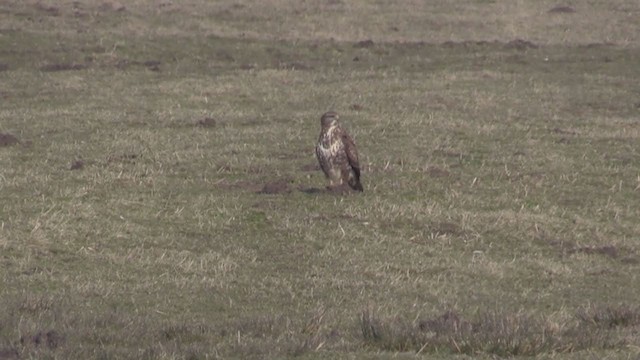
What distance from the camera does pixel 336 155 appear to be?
17.3 meters

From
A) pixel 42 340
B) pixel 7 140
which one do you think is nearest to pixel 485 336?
pixel 42 340

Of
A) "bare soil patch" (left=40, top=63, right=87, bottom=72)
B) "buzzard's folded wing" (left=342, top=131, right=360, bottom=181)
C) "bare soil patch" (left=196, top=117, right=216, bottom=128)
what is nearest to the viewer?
"buzzard's folded wing" (left=342, top=131, right=360, bottom=181)

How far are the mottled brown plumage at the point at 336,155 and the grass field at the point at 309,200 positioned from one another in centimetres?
32

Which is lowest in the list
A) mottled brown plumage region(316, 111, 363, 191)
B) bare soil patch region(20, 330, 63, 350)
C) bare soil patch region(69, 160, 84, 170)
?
bare soil patch region(69, 160, 84, 170)

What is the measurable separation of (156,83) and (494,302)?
59.2 feet

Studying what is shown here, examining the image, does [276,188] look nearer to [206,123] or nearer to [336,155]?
[336,155]

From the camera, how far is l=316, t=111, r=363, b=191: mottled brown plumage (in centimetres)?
1734

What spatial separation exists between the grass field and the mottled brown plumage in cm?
32

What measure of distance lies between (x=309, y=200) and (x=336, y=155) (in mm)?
769

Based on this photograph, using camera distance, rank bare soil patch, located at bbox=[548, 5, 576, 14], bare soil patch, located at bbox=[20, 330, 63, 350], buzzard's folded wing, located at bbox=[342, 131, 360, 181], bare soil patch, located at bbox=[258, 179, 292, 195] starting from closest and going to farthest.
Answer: bare soil patch, located at bbox=[20, 330, 63, 350] → buzzard's folded wing, located at bbox=[342, 131, 360, 181] → bare soil patch, located at bbox=[258, 179, 292, 195] → bare soil patch, located at bbox=[548, 5, 576, 14]

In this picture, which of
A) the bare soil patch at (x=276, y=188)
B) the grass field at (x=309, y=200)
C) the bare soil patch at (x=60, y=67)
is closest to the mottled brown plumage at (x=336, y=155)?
the grass field at (x=309, y=200)

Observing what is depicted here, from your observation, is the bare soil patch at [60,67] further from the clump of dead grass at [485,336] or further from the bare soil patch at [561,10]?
the clump of dead grass at [485,336]

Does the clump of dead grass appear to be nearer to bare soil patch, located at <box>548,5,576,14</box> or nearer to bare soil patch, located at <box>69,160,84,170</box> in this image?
bare soil patch, located at <box>69,160,84,170</box>

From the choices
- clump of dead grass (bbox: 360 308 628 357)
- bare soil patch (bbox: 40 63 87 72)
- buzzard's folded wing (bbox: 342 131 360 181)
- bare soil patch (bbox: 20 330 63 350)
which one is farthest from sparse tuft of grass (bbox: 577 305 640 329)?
bare soil patch (bbox: 40 63 87 72)
